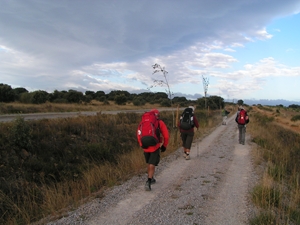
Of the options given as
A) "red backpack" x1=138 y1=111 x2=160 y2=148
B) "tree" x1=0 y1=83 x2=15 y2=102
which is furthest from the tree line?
"red backpack" x1=138 y1=111 x2=160 y2=148

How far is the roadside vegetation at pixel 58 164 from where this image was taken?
601 cm

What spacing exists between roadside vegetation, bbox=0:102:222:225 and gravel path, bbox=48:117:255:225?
A: 0.54 metres

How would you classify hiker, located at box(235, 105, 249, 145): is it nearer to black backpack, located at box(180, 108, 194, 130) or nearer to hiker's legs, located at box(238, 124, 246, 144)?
hiker's legs, located at box(238, 124, 246, 144)

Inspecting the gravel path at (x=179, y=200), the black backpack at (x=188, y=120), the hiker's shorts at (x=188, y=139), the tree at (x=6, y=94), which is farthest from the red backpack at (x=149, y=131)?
the tree at (x=6, y=94)

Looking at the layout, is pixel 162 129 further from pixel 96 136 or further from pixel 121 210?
pixel 96 136

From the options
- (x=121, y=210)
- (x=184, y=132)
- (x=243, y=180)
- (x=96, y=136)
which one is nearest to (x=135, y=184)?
(x=121, y=210)

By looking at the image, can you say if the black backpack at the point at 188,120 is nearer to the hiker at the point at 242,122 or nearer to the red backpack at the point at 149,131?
the red backpack at the point at 149,131

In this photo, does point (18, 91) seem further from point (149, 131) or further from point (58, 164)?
point (149, 131)

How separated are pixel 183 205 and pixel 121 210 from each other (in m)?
1.30

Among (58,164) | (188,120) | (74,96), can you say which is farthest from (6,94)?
(188,120)

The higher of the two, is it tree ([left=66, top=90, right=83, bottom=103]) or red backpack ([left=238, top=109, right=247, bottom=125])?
tree ([left=66, top=90, right=83, bottom=103])

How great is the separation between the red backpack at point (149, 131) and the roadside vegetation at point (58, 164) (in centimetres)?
166

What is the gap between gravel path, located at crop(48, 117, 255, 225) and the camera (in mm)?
4535

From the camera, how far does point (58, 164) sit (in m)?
11.5
